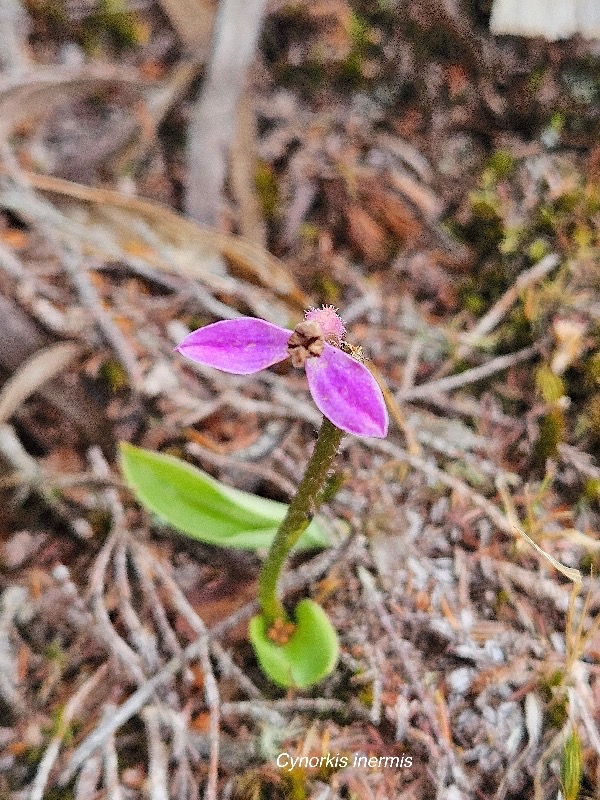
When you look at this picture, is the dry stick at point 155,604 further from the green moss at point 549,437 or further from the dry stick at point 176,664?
the green moss at point 549,437

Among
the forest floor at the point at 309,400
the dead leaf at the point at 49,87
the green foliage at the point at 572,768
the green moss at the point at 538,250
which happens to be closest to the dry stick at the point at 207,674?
the forest floor at the point at 309,400

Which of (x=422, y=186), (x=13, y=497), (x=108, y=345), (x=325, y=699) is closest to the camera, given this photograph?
(x=325, y=699)

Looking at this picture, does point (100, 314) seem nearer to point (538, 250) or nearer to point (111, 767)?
point (111, 767)

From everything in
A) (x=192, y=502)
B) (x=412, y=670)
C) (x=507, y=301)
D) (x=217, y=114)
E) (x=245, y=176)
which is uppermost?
(x=217, y=114)

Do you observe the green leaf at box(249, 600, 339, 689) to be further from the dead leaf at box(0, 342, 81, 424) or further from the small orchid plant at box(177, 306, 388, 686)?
the dead leaf at box(0, 342, 81, 424)

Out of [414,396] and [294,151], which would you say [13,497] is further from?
[294,151]

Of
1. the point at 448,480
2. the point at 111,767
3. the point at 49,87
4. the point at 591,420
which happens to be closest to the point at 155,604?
the point at 111,767

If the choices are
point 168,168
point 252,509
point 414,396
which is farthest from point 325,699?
point 168,168
